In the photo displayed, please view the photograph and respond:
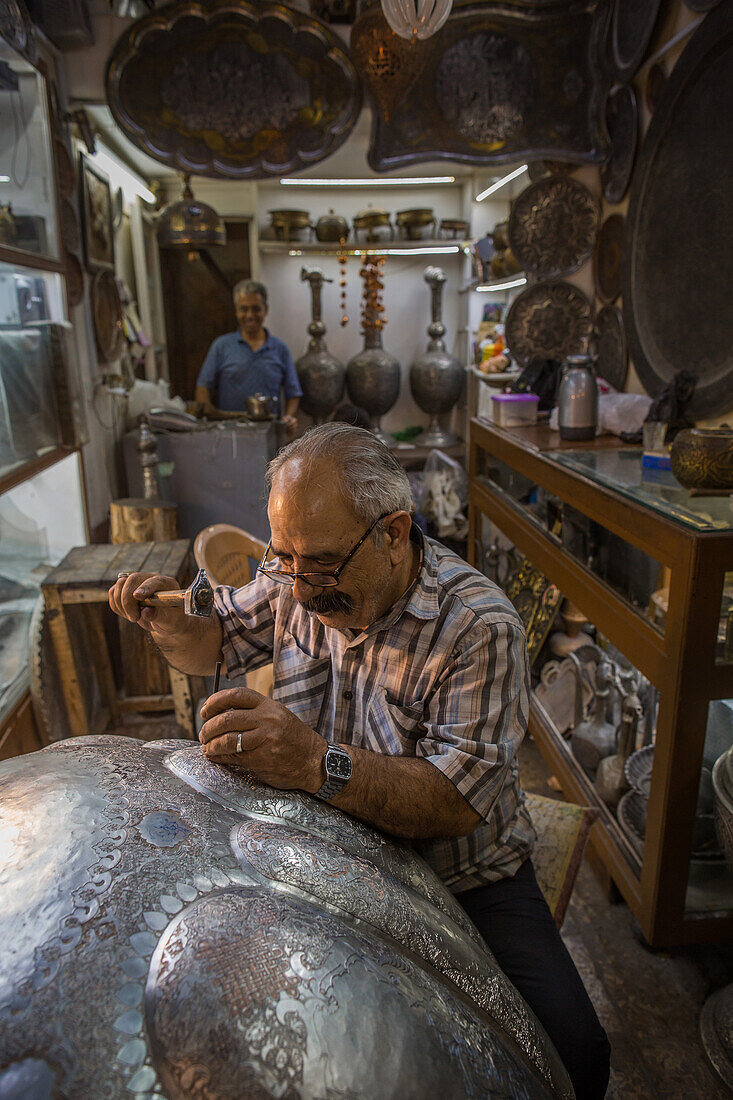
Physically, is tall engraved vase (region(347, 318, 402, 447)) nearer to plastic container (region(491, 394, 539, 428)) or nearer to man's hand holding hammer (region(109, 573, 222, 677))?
plastic container (region(491, 394, 539, 428))

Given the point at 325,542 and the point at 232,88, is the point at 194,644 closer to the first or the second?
the point at 325,542

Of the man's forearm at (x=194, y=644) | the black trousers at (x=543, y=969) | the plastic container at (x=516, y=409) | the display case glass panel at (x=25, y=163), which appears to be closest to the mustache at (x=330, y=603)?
the man's forearm at (x=194, y=644)

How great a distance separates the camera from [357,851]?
987 mm

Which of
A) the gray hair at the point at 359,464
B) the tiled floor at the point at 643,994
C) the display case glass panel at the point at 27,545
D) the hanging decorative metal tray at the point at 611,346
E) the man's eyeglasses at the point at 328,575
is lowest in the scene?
the tiled floor at the point at 643,994

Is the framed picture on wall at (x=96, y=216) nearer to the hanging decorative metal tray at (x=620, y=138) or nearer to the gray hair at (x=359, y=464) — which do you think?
the hanging decorative metal tray at (x=620, y=138)

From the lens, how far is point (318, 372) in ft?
19.9

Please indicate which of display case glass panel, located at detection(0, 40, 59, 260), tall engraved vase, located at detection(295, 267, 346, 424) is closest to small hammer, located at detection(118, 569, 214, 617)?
display case glass panel, located at detection(0, 40, 59, 260)

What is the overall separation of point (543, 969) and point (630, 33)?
11.1ft

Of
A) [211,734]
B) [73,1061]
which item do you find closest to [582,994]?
[211,734]

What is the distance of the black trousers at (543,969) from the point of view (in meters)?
1.17

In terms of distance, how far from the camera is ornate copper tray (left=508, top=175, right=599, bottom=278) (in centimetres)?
351

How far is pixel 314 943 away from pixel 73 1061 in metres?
0.23

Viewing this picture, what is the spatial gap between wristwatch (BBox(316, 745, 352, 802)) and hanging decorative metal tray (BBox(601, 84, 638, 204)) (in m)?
3.04

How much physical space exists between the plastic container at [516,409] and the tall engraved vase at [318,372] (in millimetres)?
2934
